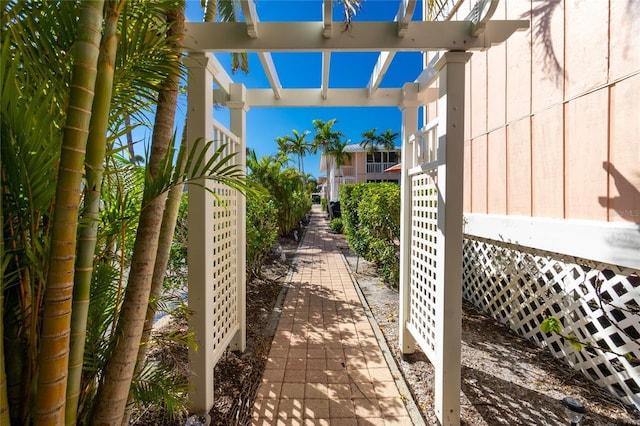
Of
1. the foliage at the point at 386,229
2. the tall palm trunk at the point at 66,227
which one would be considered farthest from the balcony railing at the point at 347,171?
the tall palm trunk at the point at 66,227

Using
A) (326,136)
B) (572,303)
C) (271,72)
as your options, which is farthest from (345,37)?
(326,136)

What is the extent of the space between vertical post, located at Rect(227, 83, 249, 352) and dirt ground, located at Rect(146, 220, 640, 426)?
23 centimetres

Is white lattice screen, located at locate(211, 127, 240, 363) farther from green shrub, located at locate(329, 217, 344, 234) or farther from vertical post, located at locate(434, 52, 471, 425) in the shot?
green shrub, located at locate(329, 217, 344, 234)

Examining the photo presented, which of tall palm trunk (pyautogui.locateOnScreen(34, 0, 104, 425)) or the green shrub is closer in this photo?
tall palm trunk (pyautogui.locateOnScreen(34, 0, 104, 425))

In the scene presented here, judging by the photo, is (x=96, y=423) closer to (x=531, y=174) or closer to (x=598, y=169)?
(x=598, y=169)

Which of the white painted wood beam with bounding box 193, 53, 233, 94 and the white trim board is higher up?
the white painted wood beam with bounding box 193, 53, 233, 94

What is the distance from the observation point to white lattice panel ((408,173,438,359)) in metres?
2.47

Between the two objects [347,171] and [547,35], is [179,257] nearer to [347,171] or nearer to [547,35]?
[547,35]

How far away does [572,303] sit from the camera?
2.83 metres

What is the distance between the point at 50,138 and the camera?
1.06 meters

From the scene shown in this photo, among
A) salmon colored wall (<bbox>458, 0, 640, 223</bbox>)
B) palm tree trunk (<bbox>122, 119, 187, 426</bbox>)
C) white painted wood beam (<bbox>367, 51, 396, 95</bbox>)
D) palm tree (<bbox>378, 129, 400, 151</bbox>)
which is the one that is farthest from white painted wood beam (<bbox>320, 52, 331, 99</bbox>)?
palm tree (<bbox>378, 129, 400, 151</bbox>)

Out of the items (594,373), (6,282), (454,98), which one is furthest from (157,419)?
(594,373)

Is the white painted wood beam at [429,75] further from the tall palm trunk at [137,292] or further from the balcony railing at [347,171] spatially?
the balcony railing at [347,171]

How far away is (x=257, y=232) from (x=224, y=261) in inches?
81.6
